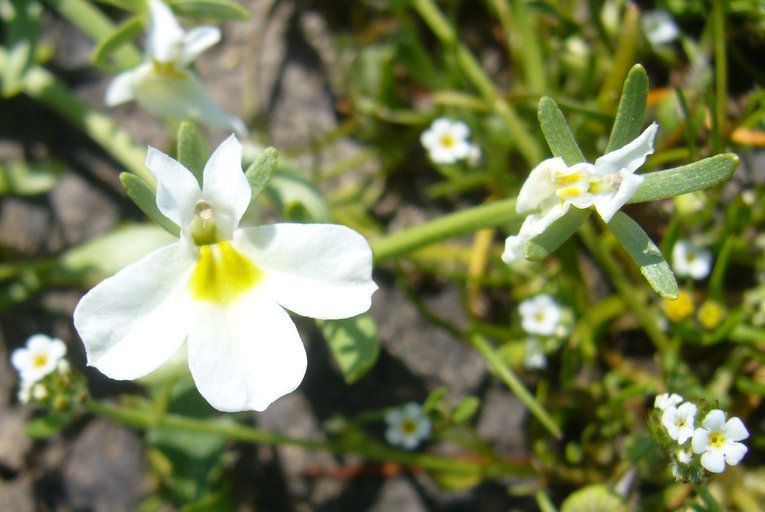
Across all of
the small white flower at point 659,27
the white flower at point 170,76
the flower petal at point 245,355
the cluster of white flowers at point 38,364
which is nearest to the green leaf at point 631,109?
the flower petal at point 245,355

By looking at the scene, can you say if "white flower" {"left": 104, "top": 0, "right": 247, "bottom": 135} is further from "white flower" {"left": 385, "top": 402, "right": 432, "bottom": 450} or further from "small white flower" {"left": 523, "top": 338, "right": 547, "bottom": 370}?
"small white flower" {"left": 523, "top": 338, "right": 547, "bottom": 370}

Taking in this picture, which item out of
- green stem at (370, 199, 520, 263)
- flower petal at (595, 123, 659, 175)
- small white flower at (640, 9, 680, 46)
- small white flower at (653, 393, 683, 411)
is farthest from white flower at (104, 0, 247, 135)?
small white flower at (640, 9, 680, 46)

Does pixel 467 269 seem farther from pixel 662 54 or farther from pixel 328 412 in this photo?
pixel 662 54

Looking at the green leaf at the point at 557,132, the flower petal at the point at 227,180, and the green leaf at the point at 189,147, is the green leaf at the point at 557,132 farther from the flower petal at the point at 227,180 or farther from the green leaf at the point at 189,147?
the green leaf at the point at 189,147

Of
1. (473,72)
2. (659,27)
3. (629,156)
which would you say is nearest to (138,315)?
(629,156)

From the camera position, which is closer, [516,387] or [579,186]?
[579,186]

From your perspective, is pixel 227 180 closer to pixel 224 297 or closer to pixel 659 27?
pixel 224 297

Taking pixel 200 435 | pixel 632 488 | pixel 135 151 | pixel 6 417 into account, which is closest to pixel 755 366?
pixel 632 488
